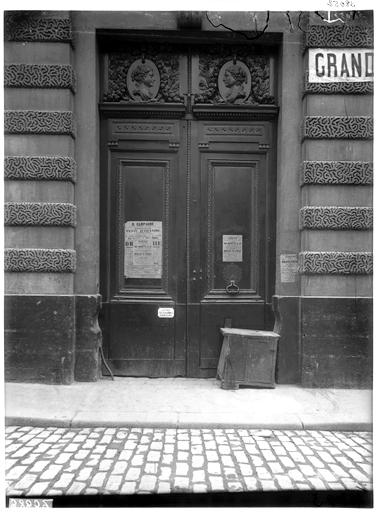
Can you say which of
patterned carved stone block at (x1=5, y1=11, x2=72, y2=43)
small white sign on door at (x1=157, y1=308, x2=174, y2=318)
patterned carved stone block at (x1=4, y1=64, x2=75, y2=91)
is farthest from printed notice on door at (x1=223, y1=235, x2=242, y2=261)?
patterned carved stone block at (x1=5, y1=11, x2=72, y2=43)

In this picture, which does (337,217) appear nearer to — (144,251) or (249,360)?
(249,360)

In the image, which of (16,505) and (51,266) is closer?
(16,505)

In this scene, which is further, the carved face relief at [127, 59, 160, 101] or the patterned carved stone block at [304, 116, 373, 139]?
the carved face relief at [127, 59, 160, 101]

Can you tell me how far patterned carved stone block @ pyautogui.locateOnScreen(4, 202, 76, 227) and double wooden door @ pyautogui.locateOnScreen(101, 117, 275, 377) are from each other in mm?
699

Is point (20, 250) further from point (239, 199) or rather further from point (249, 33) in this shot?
point (249, 33)

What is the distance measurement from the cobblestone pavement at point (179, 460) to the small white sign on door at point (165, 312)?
1783 millimetres

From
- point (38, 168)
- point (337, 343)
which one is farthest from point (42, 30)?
point (337, 343)

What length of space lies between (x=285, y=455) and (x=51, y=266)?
3.48 m

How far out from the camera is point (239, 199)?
5.73 meters

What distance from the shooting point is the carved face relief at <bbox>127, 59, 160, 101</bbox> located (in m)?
5.68

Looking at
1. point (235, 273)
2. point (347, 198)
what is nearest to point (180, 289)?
point (235, 273)

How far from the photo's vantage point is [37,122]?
504cm

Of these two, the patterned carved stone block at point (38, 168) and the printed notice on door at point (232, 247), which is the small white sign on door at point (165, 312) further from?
the patterned carved stone block at point (38, 168)

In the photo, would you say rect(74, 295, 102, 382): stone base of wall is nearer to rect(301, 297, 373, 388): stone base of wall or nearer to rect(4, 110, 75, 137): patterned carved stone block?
rect(4, 110, 75, 137): patterned carved stone block
